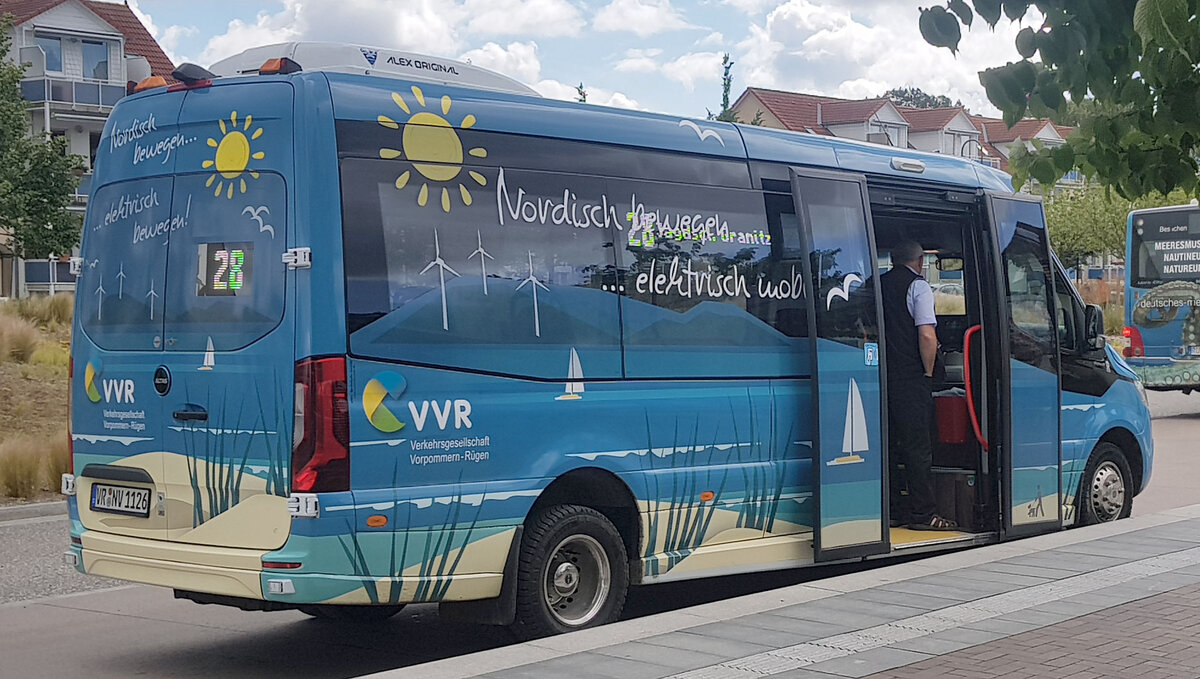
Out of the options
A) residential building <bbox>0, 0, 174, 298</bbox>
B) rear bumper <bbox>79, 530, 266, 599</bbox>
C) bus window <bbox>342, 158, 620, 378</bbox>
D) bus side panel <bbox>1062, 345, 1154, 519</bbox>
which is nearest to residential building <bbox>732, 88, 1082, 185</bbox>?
residential building <bbox>0, 0, 174, 298</bbox>

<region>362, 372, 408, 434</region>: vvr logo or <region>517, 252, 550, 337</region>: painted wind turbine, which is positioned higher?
<region>517, 252, 550, 337</region>: painted wind turbine

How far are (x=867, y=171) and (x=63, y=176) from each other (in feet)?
72.5

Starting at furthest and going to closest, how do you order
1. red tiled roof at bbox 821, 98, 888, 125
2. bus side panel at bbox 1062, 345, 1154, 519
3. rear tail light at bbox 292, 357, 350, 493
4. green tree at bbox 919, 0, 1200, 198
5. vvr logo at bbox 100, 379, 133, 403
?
red tiled roof at bbox 821, 98, 888, 125, bus side panel at bbox 1062, 345, 1154, 519, vvr logo at bbox 100, 379, 133, 403, rear tail light at bbox 292, 357, 350, 493, green tree at bbox 919, 0, 1200, 198

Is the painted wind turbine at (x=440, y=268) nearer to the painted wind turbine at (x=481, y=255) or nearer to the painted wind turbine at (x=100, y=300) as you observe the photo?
the painted wind turbine at (x=481, y=255)

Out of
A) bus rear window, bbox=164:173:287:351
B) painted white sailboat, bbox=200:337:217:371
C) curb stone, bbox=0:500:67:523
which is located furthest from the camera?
curb stone, bbox=0:500:67:523

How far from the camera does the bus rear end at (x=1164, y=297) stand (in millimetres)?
25750

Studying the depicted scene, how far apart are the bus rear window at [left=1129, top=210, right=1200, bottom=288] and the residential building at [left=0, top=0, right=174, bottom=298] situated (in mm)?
38802

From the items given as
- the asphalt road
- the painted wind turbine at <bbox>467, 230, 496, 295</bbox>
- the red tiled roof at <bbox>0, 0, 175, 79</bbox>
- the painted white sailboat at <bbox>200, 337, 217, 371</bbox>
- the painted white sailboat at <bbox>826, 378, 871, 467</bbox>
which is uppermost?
the red tiled roof at <bbox>0, 0, 175, 79</bbox>

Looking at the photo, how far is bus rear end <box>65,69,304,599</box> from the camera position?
7.05 meters

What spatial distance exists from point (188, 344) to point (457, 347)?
51.2 inches

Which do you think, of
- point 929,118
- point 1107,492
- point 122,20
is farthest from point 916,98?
point 1107,492

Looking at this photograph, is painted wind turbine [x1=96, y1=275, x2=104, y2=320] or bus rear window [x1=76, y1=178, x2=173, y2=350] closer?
bus rear window [x1=76, y1=178, x2=173, y2=350]

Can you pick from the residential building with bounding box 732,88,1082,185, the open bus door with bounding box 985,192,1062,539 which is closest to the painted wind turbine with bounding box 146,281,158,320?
the open bus door with bounding box 985,192,1062,539

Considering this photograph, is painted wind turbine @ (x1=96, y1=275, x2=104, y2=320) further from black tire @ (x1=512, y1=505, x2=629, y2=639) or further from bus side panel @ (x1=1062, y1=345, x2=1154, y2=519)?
bus side panel @ (x1=1062, y1=345, x2=1154, y2=519)
